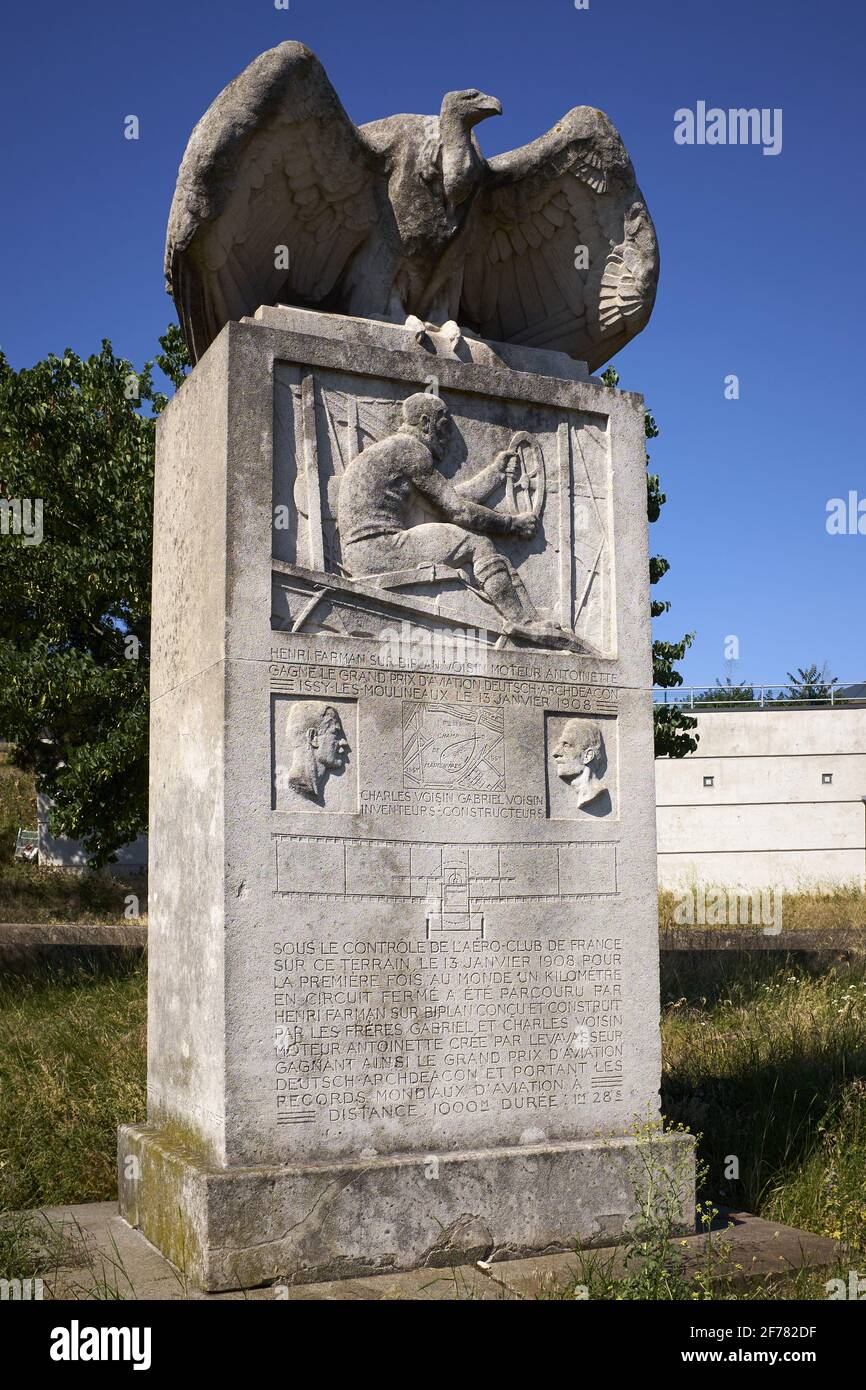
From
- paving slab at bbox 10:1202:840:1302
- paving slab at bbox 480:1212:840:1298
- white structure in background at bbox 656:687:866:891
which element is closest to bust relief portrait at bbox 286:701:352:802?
paving slab at bbox 10:1202:840:1302

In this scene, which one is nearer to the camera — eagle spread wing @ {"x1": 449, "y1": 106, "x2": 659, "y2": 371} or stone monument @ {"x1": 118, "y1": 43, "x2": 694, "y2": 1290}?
stone monument @ {"x1": 118, "y1": 43, "x2": 694, "y2": 1290}

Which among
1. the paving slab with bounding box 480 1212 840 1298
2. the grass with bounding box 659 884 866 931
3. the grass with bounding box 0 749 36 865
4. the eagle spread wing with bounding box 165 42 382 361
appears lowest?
the paving slab with bounding box 480 1212 840 1298

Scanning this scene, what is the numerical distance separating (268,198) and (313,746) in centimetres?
237

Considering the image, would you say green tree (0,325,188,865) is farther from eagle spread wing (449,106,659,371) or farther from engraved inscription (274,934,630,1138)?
engraved inscription (274,934,630,1138)

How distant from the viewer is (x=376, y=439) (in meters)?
5.39

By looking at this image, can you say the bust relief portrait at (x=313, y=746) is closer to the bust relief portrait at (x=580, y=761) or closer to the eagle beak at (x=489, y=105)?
the bust relief portrait at (x=580, y=761)

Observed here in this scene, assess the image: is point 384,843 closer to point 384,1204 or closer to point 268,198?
point 384,1204

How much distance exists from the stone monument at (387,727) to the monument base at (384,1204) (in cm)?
1

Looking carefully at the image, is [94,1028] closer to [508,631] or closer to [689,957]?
[508,631]

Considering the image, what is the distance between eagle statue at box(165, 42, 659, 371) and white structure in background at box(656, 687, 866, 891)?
1980 cm

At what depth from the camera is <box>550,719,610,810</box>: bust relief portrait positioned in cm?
550

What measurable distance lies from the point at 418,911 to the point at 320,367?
225cm

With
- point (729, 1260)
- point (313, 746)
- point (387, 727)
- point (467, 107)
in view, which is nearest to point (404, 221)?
point (467, 107)

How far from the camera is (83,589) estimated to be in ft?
47.1
